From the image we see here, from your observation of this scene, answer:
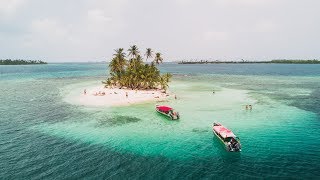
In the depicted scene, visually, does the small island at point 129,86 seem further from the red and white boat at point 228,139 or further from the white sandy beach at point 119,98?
the red and white boat at point 228,139

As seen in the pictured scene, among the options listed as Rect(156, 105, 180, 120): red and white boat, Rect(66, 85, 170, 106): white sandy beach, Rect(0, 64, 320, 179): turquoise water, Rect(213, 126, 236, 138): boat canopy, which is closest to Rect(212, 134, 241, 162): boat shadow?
Rect(0, 64, 320, 179): turquoise water

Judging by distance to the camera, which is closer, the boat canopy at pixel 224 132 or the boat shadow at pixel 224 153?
the boat shadow at pixel 224 153

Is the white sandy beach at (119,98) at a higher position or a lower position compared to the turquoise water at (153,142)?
higher

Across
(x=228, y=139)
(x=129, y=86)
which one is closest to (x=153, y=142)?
(x=228, y=139)

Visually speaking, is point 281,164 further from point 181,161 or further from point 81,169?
point 81,169

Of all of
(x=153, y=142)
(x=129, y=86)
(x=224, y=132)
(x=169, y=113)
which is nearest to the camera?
(x=224, y=132)

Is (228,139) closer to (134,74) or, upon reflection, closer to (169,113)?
(169,113)

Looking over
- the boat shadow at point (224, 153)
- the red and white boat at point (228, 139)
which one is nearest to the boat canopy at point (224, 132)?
the red and white boat at point (228, 139)
